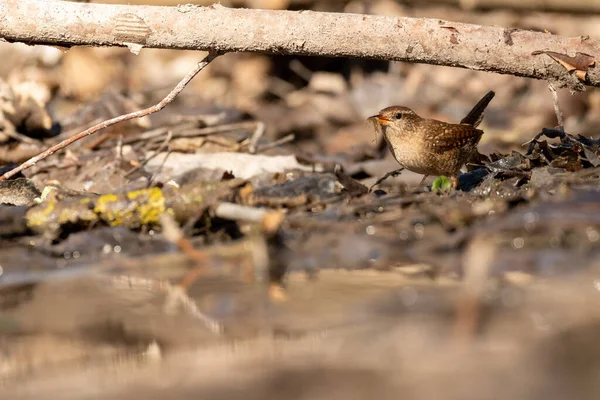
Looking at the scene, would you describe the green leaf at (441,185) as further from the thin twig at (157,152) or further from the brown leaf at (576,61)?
the thin twig at (157,152)

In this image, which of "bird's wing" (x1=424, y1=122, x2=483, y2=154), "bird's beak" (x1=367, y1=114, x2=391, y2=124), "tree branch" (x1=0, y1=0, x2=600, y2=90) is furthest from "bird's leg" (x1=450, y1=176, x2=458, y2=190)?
"tree branch" (x1=0, y1=0, x2=600, y2=90)

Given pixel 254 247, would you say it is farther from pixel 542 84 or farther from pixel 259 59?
pixel 542 84

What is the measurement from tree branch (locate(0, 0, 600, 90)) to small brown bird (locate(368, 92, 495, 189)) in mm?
1212


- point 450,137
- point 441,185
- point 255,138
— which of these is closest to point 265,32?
point 441,185

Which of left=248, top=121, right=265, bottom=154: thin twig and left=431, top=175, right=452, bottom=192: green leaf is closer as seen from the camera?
left=431, top=175, right=452, bottom=192: green leaf

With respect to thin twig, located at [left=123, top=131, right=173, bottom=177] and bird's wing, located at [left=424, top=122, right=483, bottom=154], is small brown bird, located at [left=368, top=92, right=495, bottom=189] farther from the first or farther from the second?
thin twig, located at [left=123, top=131, right=173, bottom=177]

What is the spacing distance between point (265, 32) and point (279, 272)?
5.84 ft

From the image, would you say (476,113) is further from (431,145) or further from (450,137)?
(431,145)

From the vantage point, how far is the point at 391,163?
8062 mm

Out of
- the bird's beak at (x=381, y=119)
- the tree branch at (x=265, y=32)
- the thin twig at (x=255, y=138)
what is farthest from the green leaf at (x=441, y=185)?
the thin twig at (x=255, y=138)

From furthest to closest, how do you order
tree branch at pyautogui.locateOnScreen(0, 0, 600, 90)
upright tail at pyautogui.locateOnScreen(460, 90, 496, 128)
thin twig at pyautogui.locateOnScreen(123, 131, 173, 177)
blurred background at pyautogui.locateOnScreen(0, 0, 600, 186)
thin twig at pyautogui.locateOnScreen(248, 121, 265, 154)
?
blurred background at pyautogui.locateOnScreen(0, 0, 600, 186) → upright tail at pyautogui.locateOnScreen(460, 90, 496, 128) → thin twig at pyautogui.locateOnScreen(248, 121, 265, 154) → thin twig at pyautogui.locateOnScreen(123, 131, 173, 177) → tree branch at pyautogui.locateOnScreen(0, 0, 600, 90)

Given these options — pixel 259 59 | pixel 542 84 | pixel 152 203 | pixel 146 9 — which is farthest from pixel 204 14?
pixel 542 84

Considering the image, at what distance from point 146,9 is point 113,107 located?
319cm

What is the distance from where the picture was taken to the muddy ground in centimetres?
296
